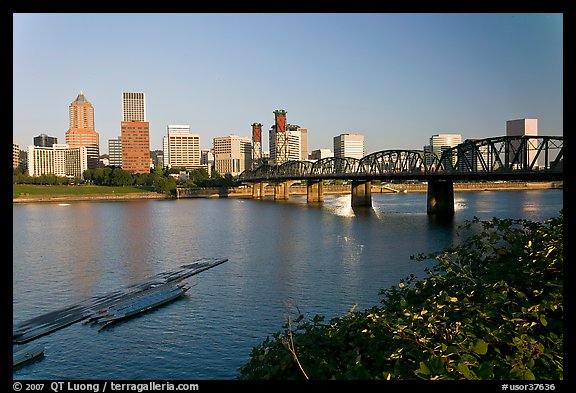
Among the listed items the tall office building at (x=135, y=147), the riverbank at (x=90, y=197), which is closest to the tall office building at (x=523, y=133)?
the riverbank at (x=90, y=197)

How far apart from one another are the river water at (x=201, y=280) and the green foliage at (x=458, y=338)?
2.48m

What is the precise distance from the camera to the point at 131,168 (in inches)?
7067

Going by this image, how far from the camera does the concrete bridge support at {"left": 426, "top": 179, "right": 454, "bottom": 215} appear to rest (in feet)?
224

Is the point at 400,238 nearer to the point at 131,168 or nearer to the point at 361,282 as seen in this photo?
the point at 361,282

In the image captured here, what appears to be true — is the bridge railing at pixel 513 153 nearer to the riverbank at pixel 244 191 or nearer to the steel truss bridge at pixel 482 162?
the steel truss bridge at pixel 482 162

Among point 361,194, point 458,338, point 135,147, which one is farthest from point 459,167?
point 135,147

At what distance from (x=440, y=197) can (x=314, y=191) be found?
41678mm

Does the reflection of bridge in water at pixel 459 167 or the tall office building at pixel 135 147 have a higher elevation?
the tall office building at pixel 135 147

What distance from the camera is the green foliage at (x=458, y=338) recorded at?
4484 mm

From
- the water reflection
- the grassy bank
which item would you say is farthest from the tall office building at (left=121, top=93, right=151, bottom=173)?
the water reflection

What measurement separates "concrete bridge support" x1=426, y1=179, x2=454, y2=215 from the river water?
39.8 feet

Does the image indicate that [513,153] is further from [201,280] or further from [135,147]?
[135,147]

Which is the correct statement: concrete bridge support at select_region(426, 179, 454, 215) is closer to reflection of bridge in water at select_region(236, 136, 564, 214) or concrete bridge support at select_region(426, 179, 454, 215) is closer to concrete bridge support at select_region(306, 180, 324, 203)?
reflection of bridge in water at select_region(236, 136, 564, 214)

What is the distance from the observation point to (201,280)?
29.2 m
